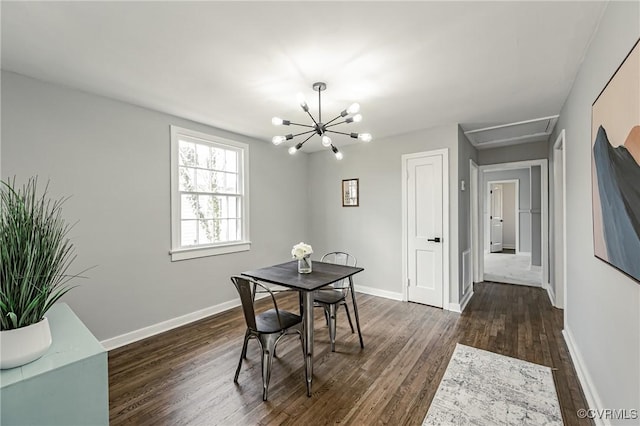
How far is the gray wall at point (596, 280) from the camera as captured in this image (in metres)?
1.33

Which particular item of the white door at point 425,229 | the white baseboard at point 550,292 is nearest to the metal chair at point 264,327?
the white door at point 425,229

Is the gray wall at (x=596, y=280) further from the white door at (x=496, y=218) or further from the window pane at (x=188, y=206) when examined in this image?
the white door at (x=496, y=218)

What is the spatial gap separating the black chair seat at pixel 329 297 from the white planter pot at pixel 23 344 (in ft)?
6.39

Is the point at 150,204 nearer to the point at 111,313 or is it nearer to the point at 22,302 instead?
the point at 111,313

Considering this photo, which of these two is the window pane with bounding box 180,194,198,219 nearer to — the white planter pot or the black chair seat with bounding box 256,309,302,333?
the black chair seat with bounding box 256,309,302,333

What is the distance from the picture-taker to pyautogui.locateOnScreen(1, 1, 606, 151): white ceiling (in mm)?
1636

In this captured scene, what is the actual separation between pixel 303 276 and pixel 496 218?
876 centimetres

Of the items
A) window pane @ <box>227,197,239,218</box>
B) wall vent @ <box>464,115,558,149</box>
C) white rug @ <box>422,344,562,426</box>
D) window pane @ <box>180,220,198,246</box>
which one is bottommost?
white rug @ <box>422,344,562,426</box>

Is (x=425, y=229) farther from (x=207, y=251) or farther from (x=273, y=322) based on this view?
(x=207, y=251)

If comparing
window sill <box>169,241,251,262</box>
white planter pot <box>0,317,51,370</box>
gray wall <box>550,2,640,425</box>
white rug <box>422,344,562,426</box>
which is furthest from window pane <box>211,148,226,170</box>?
gray wall <box>550,2,640,425</box>

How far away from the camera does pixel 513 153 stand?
16.1ft

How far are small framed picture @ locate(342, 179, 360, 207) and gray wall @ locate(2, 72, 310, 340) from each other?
2.27m

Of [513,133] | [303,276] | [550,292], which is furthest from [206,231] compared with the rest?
[550,292]

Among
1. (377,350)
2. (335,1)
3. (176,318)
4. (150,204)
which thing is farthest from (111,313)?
(335,1)
